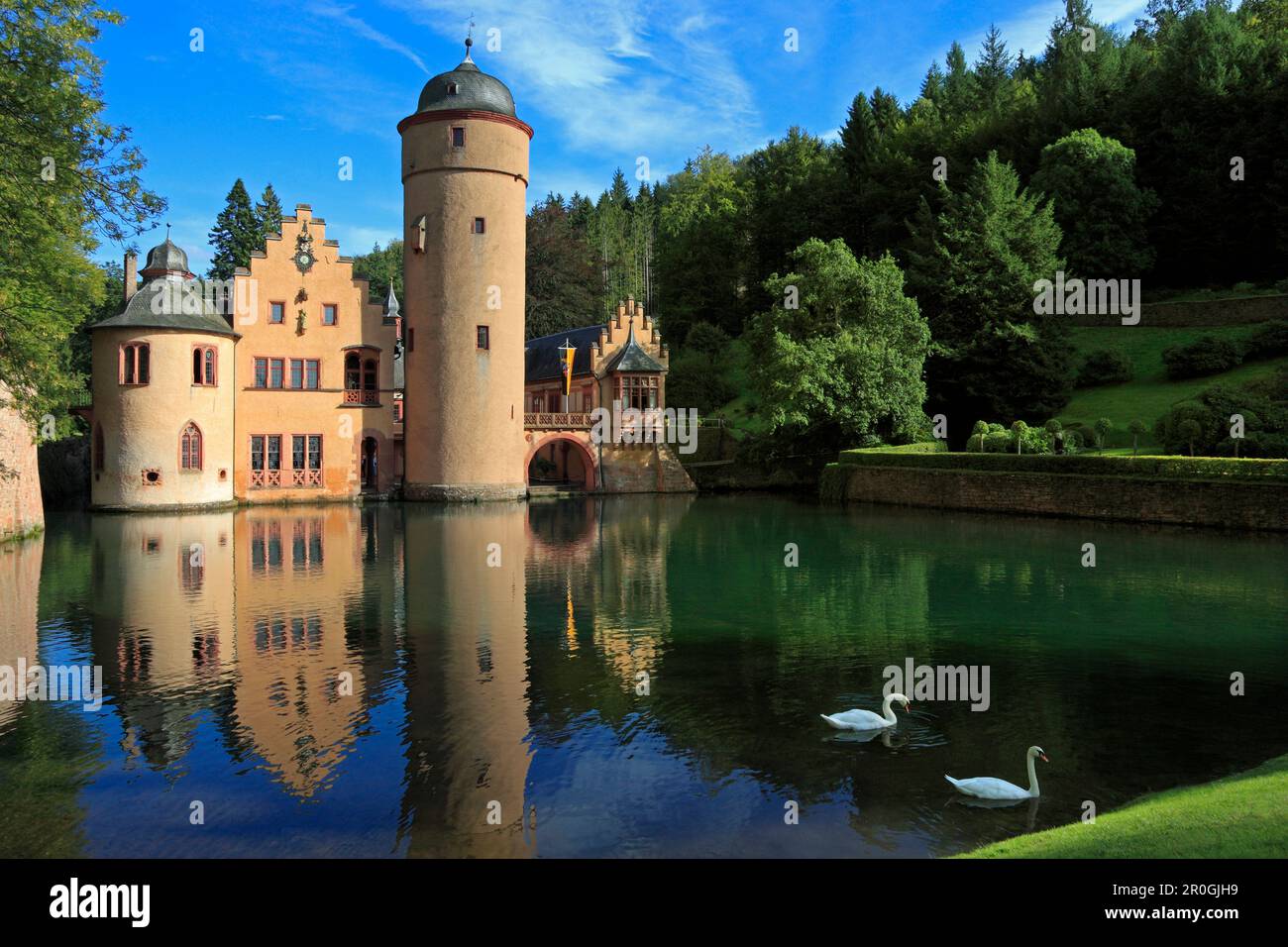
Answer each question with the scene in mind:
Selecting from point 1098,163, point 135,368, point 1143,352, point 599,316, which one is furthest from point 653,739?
point 599,316

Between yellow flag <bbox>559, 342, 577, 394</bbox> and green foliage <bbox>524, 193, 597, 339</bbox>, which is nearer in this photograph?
yellow flag <bbox>559, 342, 577, 394</bbox>

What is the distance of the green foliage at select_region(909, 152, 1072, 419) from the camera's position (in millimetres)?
45656

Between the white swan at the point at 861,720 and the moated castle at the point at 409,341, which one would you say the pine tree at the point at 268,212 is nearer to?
the moated castle at the point at 409,341

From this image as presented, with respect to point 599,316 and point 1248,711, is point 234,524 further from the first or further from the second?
point 599,316

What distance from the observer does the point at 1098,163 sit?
176ft

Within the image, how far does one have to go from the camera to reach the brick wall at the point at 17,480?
2606cm

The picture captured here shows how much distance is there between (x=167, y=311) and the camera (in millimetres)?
38000

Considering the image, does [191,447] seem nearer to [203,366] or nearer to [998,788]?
[203,366]

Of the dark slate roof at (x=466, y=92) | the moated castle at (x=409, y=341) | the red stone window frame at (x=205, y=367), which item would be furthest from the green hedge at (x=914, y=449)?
the red stone window frame at (x=205, y=367)

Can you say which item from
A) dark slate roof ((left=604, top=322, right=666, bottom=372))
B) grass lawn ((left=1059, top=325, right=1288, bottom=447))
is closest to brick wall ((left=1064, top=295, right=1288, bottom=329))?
grass lawn ((left=1059, top=325, right=1288, bottom=447))

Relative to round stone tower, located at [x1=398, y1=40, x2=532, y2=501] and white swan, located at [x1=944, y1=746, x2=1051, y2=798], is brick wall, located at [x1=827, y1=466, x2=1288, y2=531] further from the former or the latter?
white swan, located at [x1=944, y1=746, x2=1051, y2=798]

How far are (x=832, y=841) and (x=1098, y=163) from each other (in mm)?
56047

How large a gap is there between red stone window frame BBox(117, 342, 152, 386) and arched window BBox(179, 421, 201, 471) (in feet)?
8.04

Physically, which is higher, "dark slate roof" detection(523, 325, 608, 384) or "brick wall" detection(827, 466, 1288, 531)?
"dark slate roof" detection(523, 325, 608, 384)
